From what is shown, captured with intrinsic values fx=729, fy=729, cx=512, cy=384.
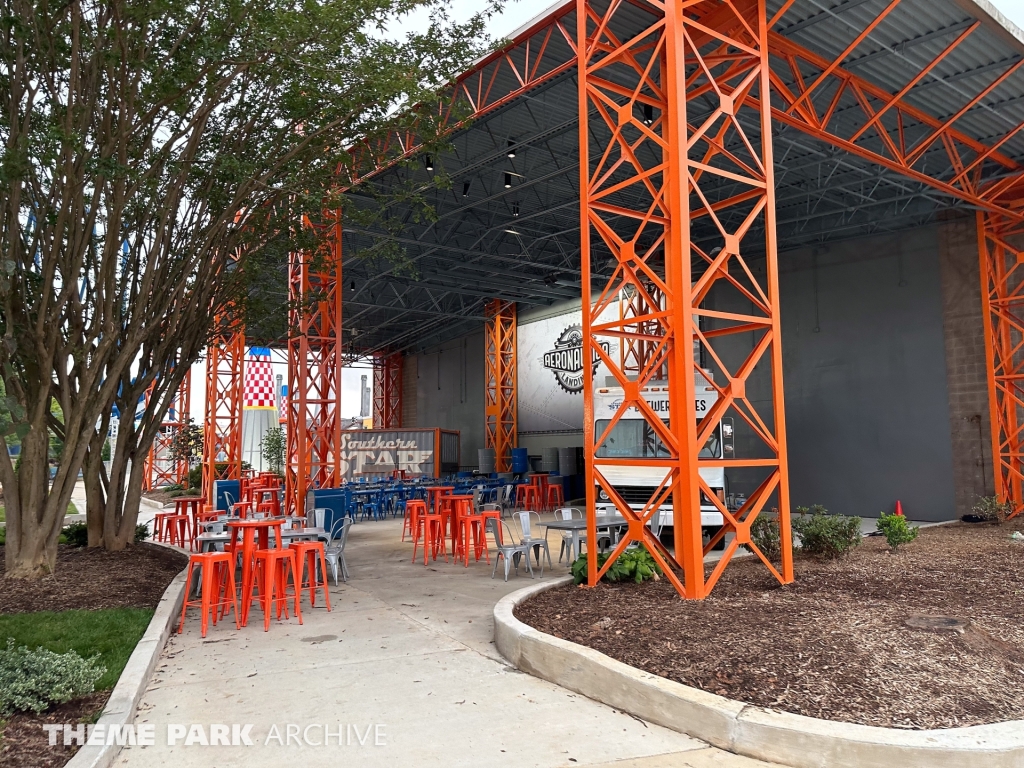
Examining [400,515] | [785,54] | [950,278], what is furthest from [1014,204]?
[400,515]

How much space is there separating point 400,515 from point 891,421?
1255 centimetres

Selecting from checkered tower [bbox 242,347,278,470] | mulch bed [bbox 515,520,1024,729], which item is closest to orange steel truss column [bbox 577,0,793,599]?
mulch bed [bbox 515,520,1024,729]

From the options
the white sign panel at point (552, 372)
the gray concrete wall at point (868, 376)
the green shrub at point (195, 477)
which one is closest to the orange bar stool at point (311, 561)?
the gray concrete wall at point (868, 376)

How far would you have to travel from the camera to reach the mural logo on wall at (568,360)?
83.5 feet

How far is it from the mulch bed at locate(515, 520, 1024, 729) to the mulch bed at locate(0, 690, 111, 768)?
122 inches

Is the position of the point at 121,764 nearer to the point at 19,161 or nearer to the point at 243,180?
the point at 19,161

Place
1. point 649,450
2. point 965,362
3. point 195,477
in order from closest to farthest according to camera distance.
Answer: point 649,450
point 965,362
point 195,477

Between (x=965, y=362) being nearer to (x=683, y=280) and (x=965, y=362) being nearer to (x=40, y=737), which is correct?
(x=683, y=280)

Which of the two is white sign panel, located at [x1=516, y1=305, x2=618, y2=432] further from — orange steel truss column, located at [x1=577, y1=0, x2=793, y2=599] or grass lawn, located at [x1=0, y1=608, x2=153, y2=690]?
grass lawn, located at [x1=0, y1=608, x2=153, y2=690]

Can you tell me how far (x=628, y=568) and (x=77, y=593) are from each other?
5.65 meters

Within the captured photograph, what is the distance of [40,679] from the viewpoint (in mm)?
4199

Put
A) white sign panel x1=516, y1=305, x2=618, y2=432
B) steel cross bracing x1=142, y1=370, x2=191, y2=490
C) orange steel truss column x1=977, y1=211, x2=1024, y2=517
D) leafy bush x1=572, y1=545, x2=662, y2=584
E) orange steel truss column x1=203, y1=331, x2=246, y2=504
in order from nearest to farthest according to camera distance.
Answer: leafy bush x1=572, y1=545, x2=662, y2=584 < orange steel truss column x1=977, y1=211, x2=1024, y2=517 < orange steel truss column x1=203, y1=331, x2=246, y2=504 < white sign panel x1=516, y1=305, x2=618, y2=432 < steel cross bracing x1=142, y1=370, x2=191, y2=490

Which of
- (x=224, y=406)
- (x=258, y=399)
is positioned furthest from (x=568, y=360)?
(x=258, y=399)

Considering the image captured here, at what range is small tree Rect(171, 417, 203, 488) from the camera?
25703mm
